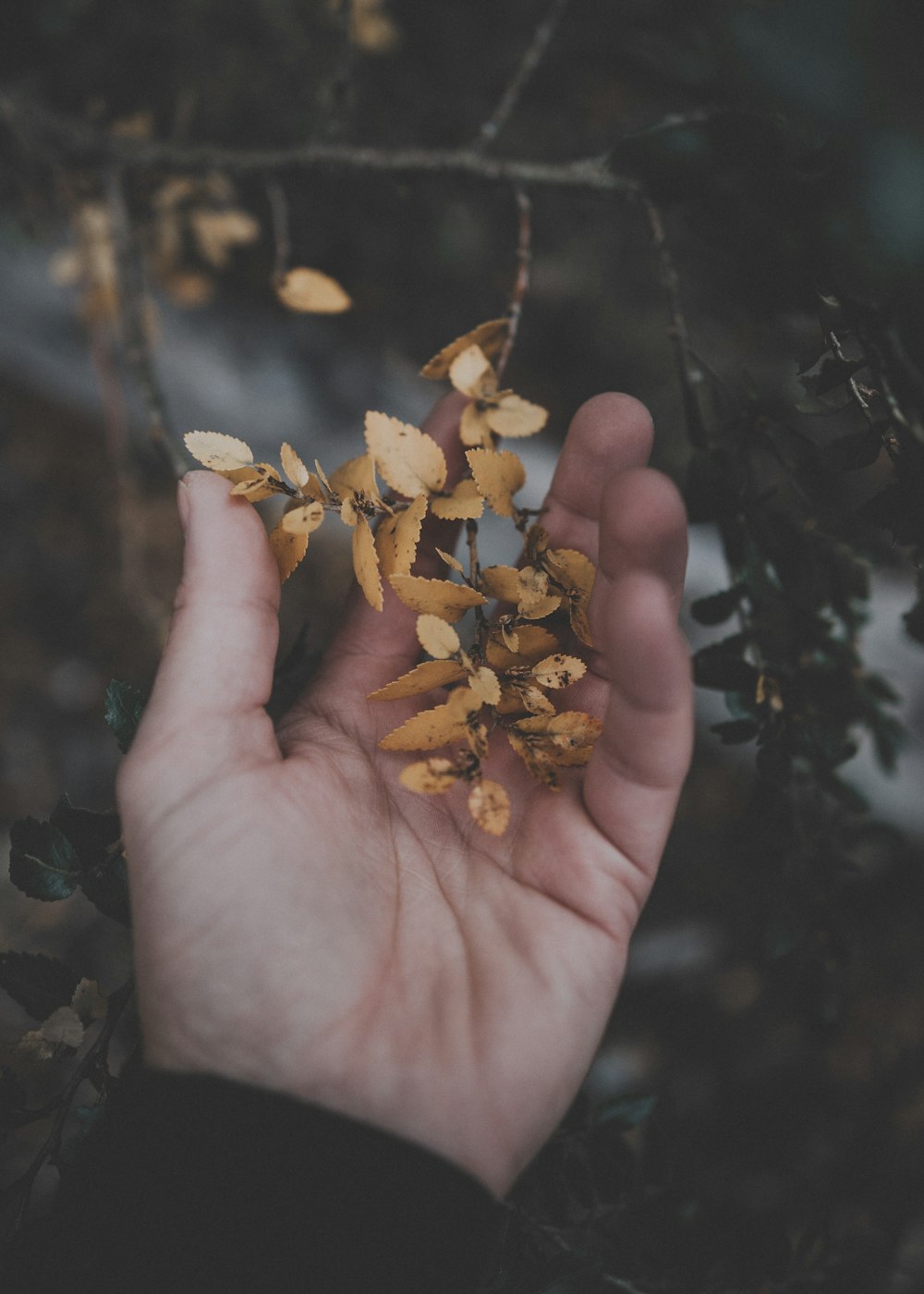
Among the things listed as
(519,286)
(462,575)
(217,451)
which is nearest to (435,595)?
(462,575)

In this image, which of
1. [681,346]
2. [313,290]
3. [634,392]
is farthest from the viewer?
[634,392]

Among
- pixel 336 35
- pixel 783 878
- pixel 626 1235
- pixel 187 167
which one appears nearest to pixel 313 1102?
pixel 626 1235

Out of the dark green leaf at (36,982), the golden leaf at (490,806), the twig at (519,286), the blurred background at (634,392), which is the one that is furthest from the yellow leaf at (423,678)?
the dark green leaf at (36,982)

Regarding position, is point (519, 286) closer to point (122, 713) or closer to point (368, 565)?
point (368, 565)

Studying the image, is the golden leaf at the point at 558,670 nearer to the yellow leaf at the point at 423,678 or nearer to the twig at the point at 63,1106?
the yellow leaf at the point at 423,678

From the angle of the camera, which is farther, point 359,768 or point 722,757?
point 722,757

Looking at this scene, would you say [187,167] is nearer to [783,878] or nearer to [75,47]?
[75,47]

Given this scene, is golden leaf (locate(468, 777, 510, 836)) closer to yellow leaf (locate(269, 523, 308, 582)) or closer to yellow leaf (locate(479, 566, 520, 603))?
yellow leaf (locate(479, 566, 520, 603))
